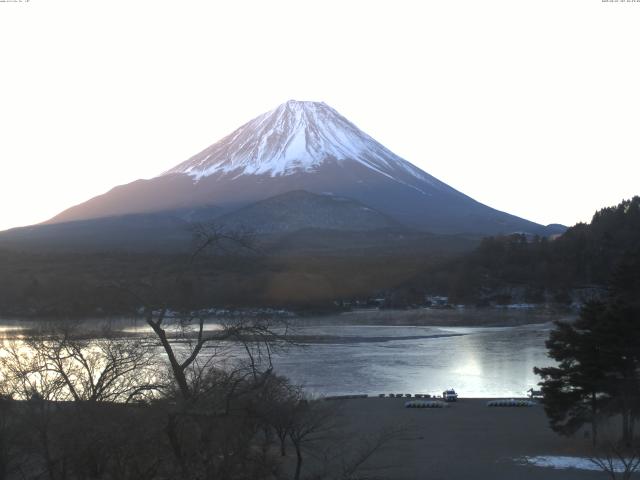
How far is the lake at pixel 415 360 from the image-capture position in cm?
1719

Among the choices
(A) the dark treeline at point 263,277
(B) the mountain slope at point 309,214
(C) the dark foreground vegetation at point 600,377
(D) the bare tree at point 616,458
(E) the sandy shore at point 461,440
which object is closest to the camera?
(D) the bare tree at point 616,458

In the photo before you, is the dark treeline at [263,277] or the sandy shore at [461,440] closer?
the sandy shore at [461,440]

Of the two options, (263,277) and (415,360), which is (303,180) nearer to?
(263,277)

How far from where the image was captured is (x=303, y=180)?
92.8 metres

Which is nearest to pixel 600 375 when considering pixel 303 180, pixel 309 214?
pixel 309 214

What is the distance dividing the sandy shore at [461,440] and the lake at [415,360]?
1.60 metres

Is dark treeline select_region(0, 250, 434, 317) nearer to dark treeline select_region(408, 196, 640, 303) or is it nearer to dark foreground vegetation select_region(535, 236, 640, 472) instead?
dark treeline select_region(408, 196, 640, 303)

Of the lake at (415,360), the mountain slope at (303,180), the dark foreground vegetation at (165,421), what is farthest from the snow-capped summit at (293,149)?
the dark foreground vegetation at (165,421)

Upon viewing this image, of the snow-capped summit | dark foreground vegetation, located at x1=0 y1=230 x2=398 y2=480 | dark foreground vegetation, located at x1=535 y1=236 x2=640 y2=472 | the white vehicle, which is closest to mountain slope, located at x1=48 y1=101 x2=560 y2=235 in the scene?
the snow-capped summit

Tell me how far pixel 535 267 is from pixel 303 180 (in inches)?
1811

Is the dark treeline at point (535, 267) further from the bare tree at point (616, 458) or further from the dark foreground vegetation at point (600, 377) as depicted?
the bare tree at point (616, 458)

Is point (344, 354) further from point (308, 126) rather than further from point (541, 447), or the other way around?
point (308, 126)

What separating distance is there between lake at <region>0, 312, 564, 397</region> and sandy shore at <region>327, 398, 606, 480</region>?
160 cm

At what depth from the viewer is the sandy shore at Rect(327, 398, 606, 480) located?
9.82 meters
